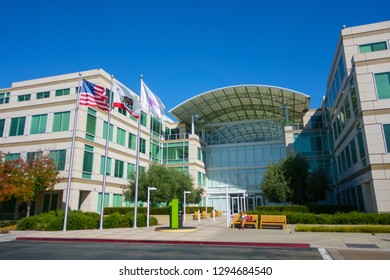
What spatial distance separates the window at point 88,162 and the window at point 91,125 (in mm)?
1177

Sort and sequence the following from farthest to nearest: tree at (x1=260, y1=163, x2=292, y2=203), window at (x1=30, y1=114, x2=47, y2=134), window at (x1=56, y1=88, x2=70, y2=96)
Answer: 1. window at (x1=56, y1=88, x2=70, y2=96)
2. window at (x1=30, y1=114, x2=47, y2=134)
3. tree at (x1=260, y1=163, x2=292, y2=203)

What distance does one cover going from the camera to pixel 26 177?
26.3m

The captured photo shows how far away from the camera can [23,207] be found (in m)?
31.5

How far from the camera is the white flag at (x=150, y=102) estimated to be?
71.4 ft

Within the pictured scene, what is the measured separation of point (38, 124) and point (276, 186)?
26.5m

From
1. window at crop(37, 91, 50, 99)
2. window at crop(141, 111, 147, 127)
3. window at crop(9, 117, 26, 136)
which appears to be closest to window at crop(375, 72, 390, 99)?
window at crop(141, 111, 147, 127)

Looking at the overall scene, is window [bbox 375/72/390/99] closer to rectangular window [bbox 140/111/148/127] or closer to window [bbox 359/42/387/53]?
window [bbox 359/42/387/53]

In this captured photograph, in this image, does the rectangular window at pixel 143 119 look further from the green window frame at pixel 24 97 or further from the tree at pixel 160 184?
the green window frame at pixel 24 97

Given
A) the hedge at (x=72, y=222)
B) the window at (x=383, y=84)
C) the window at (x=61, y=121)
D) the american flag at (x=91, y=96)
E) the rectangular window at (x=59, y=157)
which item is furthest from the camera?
the window at (x=61, y=121)

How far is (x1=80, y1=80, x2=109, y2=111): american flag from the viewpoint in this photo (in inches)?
814

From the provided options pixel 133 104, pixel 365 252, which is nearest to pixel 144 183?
pixel 133 104

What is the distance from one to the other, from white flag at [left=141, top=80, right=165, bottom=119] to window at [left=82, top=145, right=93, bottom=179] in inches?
472

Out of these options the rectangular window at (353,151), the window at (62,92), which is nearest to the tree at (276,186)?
the rectangular window at (353,151)
